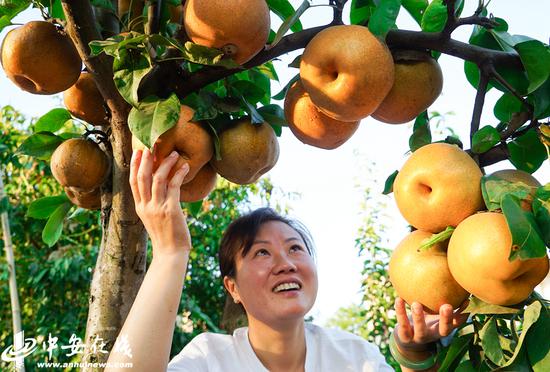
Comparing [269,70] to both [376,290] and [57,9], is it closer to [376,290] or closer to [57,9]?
[57,9]

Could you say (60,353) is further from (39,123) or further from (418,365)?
(418,365)

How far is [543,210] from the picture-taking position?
3.61 feet

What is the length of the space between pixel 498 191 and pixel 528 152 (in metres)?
0.30

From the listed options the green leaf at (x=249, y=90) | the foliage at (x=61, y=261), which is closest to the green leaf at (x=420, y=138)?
the green leaf at (x=249, y=90)

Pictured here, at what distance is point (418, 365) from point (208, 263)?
5.23m

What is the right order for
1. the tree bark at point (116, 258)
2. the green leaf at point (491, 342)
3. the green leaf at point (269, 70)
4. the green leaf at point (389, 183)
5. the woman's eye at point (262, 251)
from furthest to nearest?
the woman's eye at point (262, 251) → the green leaf at point (269, 70) → the tree bark at point (116, 258) → the green leaf at point (389, 183) → the green leaf at point (491, 342)

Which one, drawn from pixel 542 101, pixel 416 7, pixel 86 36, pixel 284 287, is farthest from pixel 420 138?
pixel 284 287

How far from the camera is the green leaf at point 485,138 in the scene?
4.15 feet

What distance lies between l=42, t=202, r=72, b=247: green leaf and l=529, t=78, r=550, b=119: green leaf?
1386mm

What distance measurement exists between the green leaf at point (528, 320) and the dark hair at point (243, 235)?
1241 mm

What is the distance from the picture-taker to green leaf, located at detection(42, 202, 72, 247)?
1.99 metres

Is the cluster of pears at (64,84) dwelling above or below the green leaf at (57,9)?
below

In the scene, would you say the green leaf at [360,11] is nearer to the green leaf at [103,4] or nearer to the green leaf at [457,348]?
the green leaf at [103,4]

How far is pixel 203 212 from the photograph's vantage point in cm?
634
